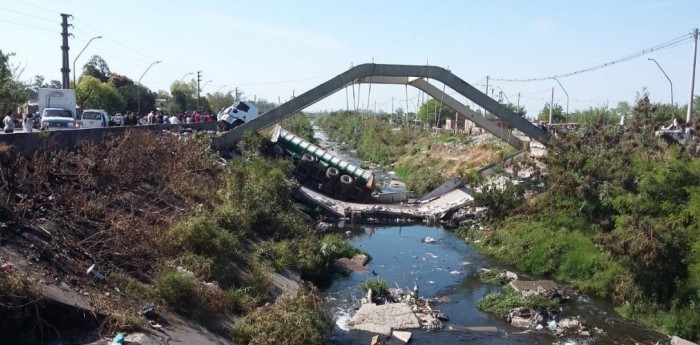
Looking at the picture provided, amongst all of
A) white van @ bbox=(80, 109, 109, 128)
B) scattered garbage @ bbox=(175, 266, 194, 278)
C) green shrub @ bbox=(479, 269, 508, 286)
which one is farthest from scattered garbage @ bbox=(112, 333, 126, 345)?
white van @ bbox=(80, 109, 109, 128)

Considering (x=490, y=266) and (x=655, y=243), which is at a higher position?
(x=655, y=243)

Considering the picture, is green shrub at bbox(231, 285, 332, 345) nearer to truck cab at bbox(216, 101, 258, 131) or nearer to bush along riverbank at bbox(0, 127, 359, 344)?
bush along riverbank at bbox(0, 127, 359, 344)

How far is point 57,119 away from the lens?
28125mm

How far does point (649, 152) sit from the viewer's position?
23.0 m

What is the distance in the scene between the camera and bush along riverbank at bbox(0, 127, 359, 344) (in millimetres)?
9453

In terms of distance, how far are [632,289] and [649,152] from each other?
823 cm

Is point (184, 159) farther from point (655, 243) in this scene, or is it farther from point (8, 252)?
point (655, 243)

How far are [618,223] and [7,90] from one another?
2922 cm

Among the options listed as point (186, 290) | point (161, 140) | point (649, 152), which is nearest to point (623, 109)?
point (649, 152)

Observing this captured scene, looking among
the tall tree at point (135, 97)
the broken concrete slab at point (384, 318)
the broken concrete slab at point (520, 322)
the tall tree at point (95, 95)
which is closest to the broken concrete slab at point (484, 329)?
the broken concrete slab at point (520, 322)

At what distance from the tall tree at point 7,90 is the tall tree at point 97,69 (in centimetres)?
4178

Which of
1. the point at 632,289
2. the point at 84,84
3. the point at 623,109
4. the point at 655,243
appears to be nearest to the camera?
the point at 655,243

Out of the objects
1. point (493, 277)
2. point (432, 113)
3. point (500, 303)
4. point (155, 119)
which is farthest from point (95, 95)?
point (432, 113)

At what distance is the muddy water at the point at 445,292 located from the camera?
576 inches
